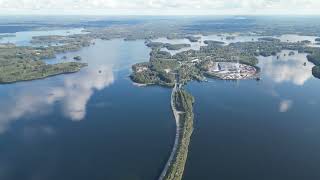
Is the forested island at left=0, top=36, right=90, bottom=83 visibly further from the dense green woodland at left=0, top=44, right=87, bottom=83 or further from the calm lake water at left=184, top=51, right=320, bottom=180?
the calm lake water at left=184, top=51, right=320, bottom=180

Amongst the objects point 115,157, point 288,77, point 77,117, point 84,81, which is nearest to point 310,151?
point 115,157

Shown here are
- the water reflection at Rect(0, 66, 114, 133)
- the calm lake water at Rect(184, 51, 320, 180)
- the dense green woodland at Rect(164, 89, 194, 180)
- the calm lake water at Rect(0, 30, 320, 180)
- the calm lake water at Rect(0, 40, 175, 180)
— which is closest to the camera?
the dense green woodland at Rect(164, 89, 194, 180)

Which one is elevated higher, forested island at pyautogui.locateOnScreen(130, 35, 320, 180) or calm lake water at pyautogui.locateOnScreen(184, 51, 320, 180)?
forested island at pyautogui.locateOnScreen(130, 35, 320, 180)

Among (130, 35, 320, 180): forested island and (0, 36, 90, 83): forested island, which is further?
(0, 36, 90, 83): forested island

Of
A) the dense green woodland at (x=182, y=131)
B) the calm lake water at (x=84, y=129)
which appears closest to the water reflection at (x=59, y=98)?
the calm lake water at (x=84, y=129)

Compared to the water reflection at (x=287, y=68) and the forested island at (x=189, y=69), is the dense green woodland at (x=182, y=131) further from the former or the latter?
the water reflection at (x=287, y=68)

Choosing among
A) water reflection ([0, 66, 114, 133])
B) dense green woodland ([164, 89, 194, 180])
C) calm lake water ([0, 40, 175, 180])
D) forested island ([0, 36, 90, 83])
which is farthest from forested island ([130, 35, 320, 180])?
forested island ([0, 36, 90, 83])
